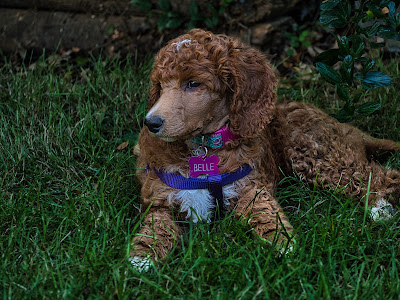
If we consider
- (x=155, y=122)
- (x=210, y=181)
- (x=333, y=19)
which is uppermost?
(x=333, y=19)

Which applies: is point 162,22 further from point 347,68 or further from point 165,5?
point 347,68

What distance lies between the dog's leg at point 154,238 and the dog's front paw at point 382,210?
1297mm

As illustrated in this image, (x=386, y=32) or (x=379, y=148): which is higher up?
(x=386, y=32)

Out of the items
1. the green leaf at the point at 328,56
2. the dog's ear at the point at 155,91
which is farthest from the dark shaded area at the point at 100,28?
the dog's ear at the point at 155,91

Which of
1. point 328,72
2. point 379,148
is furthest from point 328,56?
point 379,148

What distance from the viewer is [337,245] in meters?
2.76

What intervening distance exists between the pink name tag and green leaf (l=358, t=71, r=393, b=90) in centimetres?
132

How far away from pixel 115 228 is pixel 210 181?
647 mm

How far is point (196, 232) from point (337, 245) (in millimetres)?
799

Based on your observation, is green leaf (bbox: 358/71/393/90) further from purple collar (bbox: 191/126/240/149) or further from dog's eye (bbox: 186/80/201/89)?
dog's eye (bbox: 186/80/201/89)

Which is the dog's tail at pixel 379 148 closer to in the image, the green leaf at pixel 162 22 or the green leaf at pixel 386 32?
the green leaf at pixel 386 32

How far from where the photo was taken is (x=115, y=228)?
117 inches

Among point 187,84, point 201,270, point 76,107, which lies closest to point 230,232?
point 201,270

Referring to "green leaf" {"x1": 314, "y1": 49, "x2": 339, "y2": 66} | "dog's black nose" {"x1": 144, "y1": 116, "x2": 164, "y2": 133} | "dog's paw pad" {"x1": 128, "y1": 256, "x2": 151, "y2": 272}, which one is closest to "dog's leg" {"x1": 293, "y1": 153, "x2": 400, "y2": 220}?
"green leaf" {"x1": 314, "y1": 49, "x2": 339, "y2": 66}
